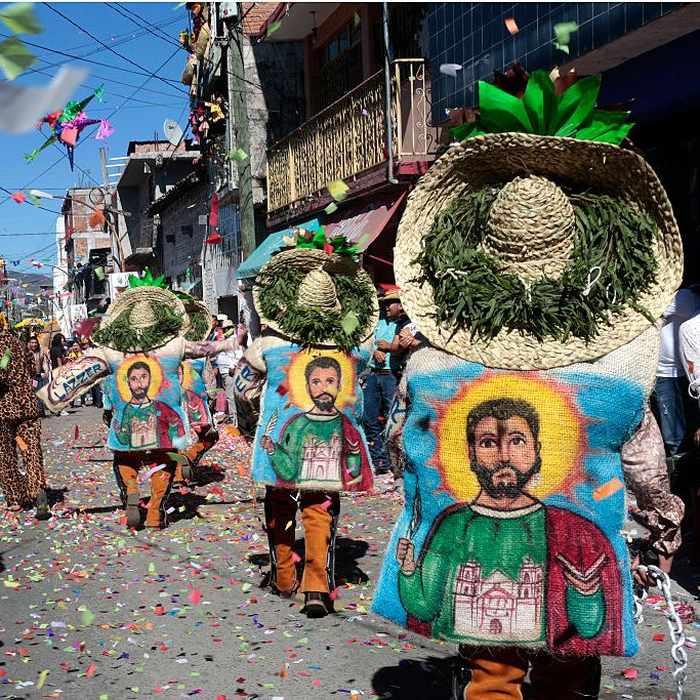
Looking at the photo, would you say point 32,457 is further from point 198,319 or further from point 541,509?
point 541,509

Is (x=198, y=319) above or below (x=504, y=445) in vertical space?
above

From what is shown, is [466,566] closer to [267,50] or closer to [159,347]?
[159,347]

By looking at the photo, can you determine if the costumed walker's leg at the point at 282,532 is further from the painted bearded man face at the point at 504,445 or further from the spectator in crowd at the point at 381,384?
the spectator in crowd at the point at 381,384

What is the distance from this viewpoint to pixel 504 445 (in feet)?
10.5

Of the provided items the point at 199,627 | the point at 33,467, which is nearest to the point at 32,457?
the point at 33,467

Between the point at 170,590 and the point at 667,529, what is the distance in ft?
14.1

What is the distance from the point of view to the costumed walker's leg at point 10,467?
388 inches

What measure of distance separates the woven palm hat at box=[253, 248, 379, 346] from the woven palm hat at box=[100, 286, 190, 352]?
2.42 meters

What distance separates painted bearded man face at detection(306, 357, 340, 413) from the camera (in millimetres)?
6305

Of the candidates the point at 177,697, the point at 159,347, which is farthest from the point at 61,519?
the point at 177,697

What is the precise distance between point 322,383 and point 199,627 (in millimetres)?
1574

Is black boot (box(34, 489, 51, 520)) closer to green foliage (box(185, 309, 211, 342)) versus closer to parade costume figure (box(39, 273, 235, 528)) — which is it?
parade costume figure (box(39, 273, 235, 528))

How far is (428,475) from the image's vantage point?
10.9 feet

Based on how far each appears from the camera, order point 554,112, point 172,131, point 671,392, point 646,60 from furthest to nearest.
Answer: point 172,131 → point 646,60 → point 671,392 → point 554,112
